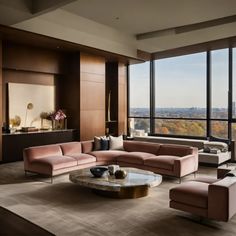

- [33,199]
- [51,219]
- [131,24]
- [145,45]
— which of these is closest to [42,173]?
[33,199]

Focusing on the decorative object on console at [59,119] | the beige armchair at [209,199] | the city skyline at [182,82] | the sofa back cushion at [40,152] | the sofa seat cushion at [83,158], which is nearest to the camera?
the beige armchair at [209,199]

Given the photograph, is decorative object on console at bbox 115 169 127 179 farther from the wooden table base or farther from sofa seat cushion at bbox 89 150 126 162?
sofa seat cushion at bbox 89 150 126 162

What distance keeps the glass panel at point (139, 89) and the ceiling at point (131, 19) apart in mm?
1502

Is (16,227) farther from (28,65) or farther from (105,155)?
(28,65)

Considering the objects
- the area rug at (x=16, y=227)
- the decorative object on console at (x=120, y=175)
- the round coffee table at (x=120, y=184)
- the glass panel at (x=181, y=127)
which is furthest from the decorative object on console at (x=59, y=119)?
the area rug at (x=16, y=227)

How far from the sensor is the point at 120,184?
14.7 ft

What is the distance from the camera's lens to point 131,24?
7719 mm

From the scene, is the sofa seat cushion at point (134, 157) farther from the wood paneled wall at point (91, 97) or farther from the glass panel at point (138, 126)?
the glass panel at point (138, 126)

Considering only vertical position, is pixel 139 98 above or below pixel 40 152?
above

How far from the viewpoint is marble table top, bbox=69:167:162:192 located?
14.5ft

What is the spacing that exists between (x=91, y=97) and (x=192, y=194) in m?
5.80

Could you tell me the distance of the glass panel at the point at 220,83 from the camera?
324 inches

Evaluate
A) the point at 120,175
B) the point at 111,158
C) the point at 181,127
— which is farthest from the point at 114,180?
the point at 181,127

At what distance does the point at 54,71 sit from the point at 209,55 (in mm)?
4655
